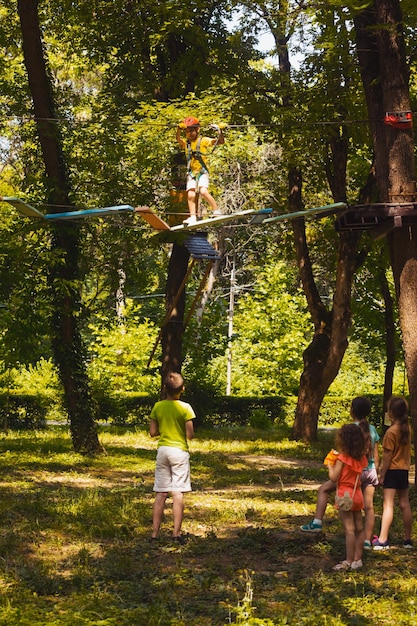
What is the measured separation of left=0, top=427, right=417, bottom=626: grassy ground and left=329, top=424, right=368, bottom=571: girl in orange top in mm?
191

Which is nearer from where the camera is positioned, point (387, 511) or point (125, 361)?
point (387, 511)

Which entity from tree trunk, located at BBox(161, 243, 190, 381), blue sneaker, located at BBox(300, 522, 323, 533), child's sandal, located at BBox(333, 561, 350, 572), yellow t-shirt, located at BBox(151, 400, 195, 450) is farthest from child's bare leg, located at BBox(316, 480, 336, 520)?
tree trunk, located at BBox(161, 243, 190, 381)

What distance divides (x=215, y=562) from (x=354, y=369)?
3919cm

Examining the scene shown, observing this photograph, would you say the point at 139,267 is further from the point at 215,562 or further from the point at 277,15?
the point at 215,562

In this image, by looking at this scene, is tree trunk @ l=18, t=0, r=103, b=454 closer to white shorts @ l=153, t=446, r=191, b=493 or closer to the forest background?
the forest background

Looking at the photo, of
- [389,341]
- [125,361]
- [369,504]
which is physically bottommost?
[369,504]

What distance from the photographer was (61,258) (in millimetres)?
19391

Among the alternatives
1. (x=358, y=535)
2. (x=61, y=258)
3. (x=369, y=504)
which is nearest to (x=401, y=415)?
(x=369, y=504)

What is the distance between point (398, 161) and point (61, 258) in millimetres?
8297

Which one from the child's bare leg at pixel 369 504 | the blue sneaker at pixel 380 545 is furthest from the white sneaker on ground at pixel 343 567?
the blue sneaker at pixel 380 545

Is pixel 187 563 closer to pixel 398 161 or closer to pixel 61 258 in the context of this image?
pixel 398 161

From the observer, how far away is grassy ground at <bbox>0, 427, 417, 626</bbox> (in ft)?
24.0

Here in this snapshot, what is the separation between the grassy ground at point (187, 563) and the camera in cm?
730

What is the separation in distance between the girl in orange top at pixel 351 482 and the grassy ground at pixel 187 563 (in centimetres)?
19
